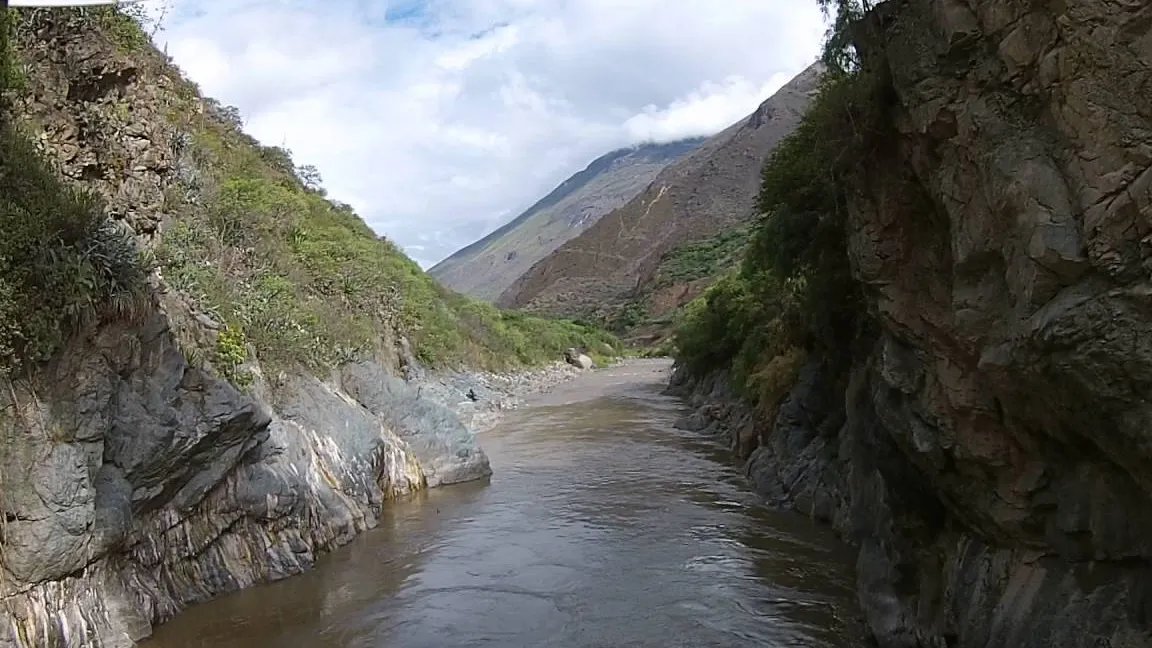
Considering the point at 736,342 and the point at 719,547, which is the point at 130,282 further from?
the point at 736,342

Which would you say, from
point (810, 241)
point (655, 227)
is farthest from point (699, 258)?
point (810, 241)

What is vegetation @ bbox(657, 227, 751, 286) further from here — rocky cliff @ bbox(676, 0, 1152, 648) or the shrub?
rocky cliff @ bbox(676, 0, 1152, 648)

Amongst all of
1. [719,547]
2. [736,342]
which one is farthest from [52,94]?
[736,342]

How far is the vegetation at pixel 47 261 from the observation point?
1009cm

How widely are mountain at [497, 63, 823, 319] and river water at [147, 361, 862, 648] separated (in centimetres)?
12184

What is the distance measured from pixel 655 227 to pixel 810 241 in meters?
161

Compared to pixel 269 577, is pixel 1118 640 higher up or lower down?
lower down

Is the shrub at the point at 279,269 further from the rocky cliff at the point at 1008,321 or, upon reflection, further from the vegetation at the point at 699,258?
the vegetation at the point at 699,258

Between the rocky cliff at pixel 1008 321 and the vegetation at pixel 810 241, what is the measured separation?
1.52ft

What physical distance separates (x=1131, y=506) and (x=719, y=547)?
9355 millimetres

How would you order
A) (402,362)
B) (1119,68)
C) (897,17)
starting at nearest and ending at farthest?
(1119,68), (897,17), (402,362)

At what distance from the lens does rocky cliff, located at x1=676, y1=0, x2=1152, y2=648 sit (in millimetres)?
5867

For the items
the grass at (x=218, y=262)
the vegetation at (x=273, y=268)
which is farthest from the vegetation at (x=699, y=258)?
the vegetation at (x=273, y=268)

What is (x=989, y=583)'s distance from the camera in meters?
8.12
